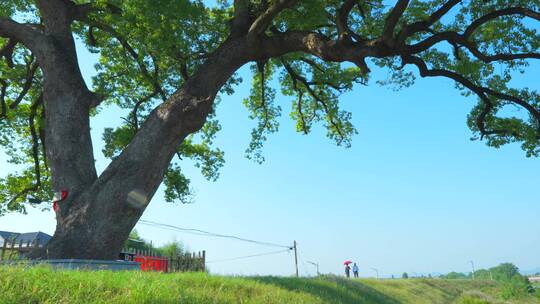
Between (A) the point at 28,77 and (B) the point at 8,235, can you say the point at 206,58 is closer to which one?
(A) the point at 28,77

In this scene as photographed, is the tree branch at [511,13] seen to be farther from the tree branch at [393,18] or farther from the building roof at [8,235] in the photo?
the building roof at [8,235]

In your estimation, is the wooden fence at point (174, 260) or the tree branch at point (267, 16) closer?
the tree branch at point (267, 16)

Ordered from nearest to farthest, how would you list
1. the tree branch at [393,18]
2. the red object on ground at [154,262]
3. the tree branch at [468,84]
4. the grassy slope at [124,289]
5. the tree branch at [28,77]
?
1. the grassy slope at [124,289]
2. the tree branch at [393,18]
3. the tree branch at [468,84]
4. the tree branch at [28,77]
5. the red object on ground at [154,262]

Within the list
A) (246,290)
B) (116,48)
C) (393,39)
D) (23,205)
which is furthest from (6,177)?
(393,39)

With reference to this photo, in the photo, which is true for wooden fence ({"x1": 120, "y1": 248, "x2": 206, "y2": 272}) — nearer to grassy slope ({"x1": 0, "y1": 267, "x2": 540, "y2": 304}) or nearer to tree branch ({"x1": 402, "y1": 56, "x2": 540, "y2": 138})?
grassy slope ({"x1": 0, "y1": 267, "x2": 540, "y2": 304})

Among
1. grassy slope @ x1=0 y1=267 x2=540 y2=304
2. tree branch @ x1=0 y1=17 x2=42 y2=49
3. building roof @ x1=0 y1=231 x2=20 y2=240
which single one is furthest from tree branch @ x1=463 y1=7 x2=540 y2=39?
building roof @ x1=0 y1=231 x2=20 y2=240

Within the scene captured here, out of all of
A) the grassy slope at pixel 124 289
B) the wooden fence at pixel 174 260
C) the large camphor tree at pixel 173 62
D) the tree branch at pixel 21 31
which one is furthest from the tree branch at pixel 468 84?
the wooden fence at pixel 174 260

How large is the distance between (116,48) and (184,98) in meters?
7.52

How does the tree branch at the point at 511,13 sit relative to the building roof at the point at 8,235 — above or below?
above

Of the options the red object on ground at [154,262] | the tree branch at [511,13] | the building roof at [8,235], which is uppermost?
the tree branch at [511,13]

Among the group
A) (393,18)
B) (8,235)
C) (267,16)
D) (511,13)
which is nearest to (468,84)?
(511,13)

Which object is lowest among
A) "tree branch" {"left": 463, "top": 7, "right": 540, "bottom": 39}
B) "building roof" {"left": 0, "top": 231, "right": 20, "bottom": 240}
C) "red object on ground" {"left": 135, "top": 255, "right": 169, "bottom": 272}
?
"red object on ground" {"left": 135, "top": 255, "right": 169, "bottom": 272}

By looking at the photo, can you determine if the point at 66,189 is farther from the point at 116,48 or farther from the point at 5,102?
the point at 5,102

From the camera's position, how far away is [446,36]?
11.4 meters
